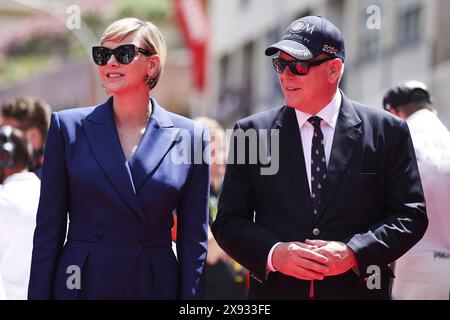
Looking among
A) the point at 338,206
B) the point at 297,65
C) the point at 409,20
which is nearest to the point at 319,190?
the point at 338,206

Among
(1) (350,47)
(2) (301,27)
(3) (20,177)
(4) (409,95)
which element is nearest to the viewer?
(2) (301,27)

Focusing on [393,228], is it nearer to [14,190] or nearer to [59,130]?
[59,130]

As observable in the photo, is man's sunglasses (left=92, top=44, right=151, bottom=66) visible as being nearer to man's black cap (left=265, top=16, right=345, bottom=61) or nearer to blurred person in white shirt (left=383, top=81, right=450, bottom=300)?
man's black cap (left=265, top=16, right=345, bottom=61)

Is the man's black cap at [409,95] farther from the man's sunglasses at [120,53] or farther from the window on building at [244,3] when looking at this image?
the window on building at [244,3]

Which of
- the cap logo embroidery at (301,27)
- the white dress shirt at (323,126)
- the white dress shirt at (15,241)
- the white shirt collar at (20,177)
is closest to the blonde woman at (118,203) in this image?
the white dress shirt at (323,126)

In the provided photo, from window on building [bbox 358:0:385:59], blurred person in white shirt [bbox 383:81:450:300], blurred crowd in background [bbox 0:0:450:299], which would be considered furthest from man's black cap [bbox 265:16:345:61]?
window on building [bbox 358:0:385:59]

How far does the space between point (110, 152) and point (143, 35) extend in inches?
23.6

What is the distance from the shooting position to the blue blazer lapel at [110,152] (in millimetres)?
4551

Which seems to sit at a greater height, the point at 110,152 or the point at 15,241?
the point at 110,152

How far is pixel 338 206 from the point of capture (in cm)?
471

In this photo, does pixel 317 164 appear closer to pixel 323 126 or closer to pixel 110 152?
pixel 323 126

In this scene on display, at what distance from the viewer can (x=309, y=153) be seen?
4.86 m

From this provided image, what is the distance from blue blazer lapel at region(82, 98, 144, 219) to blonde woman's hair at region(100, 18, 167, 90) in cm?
31
